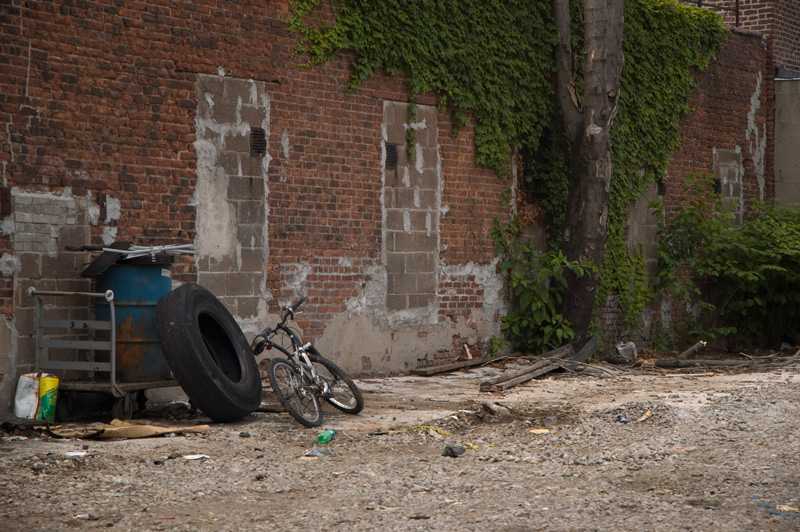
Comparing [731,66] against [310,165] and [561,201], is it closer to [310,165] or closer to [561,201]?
[561,201]

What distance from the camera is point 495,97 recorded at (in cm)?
1298

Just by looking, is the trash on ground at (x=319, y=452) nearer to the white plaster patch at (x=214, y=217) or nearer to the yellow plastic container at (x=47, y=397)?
the yellow plastic container at (x=47, y=397)

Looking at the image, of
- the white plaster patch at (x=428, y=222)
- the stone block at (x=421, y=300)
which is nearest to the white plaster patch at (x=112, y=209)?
the stone block at (x=421, y=300)

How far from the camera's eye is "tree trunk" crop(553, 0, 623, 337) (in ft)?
44.0

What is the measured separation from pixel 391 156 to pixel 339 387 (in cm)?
384

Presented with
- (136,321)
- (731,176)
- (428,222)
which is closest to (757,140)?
(731,176)

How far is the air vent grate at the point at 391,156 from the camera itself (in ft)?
38.8

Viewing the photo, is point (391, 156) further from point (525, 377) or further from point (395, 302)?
point (525, 377)

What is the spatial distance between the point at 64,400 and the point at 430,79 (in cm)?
601

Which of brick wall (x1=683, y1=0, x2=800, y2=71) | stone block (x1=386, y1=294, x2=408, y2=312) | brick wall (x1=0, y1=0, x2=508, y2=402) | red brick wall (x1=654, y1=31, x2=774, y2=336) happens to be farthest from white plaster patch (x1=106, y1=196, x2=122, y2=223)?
brick wall (x1=683, y1=0, x2=800, y2=71)

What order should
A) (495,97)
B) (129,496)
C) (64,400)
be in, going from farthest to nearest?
(495,97), (64,400), (129,496)

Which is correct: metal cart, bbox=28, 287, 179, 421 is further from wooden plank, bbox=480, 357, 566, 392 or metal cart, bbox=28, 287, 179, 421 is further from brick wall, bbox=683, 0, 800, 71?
brick wall, bbox=683, 0, 800, 71

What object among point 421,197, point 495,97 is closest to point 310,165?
point 421,197

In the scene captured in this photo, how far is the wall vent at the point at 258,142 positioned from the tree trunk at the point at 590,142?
489cm
